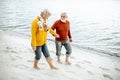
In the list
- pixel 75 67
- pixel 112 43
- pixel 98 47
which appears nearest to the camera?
pixel 75 67

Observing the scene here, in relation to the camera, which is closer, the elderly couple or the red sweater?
the elderly couple

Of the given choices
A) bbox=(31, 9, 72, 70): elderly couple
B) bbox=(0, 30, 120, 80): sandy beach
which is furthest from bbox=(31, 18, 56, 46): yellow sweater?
bbox=(0, 30, 120, 80): sandy beach

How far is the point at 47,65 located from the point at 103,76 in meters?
1.89

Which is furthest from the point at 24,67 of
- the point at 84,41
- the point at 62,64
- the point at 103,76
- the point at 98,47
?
the point at 84,41

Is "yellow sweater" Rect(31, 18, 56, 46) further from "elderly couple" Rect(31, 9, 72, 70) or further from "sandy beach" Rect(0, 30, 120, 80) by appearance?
"sandy beach" Rect(0, 30, 120, 80)

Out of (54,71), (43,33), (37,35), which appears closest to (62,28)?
(43,33)

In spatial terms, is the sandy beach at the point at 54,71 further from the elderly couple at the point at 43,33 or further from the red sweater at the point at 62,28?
the red sweater at the point at 62,28

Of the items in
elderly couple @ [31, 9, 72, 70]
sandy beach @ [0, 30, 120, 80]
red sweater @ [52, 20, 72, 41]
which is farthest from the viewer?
red sweater @ [52, 20, 72, 41]

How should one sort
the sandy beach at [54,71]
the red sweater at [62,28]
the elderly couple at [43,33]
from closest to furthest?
the elderly couple at [43,33] → the sandy beach at [54,71] → the red sweater at [62,28]

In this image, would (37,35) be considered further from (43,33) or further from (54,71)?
(54,71)

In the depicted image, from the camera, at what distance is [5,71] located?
25.2ft

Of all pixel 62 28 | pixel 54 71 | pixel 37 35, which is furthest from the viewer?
pixel 62 28

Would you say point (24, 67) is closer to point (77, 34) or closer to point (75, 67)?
point (75, 67)

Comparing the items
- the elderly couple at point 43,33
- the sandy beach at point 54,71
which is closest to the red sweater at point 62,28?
the elderly couple at point 43,33
